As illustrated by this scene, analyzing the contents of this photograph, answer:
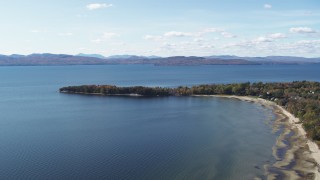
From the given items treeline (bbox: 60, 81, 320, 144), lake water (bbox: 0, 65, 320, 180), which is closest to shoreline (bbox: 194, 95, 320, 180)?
lake water (bbox: 0, 65, 320, 180)

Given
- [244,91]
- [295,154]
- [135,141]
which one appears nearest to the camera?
[295,154]

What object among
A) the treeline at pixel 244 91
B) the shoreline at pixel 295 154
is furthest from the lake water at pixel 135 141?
the treeline at pixel 244 91

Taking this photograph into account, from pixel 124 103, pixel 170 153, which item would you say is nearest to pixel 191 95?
pixel 124 103

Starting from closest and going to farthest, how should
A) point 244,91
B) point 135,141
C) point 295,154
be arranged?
point 295,154 < point 135,141 < point 244,91

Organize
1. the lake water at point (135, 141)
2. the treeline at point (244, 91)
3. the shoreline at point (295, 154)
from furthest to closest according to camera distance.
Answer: the treeline at point (244, 91)
the lake water at point (135, 141)
the shoreline at point (295, 154)

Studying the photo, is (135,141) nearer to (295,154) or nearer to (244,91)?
(295,154)

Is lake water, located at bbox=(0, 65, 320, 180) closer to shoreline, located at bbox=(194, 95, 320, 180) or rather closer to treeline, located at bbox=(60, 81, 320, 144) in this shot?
shoreline, located at bbox=(194, 95, 320, 180)

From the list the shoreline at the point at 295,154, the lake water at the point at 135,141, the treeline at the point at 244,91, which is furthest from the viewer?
the treeline at the point at 244,91

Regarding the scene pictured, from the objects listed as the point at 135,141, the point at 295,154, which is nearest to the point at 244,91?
the point at 295,154

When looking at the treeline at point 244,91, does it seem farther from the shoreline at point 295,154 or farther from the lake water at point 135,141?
the shoreline at point 295,154

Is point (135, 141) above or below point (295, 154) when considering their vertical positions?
above
